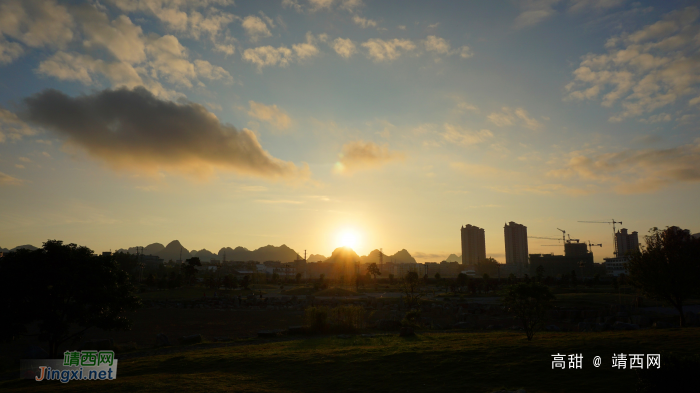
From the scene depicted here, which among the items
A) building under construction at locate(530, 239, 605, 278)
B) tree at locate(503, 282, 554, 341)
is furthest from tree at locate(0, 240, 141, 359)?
building under construction at locate(530, 239, 605, 278)

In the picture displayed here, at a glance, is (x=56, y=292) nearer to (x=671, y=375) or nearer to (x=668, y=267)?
(x=671, y=375)

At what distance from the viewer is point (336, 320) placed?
31.5m

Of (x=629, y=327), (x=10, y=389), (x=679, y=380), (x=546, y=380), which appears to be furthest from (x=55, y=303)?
(x=629, y=327)

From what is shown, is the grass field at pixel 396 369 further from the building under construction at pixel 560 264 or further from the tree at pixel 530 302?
the building under construction at pixel 560 264

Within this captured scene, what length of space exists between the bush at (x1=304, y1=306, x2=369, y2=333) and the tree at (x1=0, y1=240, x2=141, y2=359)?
43.7ft

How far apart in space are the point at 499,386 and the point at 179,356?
15.7m

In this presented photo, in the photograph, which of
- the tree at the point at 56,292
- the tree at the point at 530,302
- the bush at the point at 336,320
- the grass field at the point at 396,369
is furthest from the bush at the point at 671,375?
the bush at the point at 336,320

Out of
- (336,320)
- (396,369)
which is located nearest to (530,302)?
(396,369)

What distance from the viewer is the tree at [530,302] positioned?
770 inches

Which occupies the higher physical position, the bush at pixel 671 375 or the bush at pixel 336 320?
the bush at pixel 671 375

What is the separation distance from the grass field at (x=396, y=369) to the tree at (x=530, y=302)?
1182mm

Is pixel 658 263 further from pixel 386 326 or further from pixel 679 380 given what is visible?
pixel 679 380

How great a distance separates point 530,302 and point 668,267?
14.4 metres

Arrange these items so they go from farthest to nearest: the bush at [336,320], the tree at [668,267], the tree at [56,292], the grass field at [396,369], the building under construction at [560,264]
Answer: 1. the building under construction at [560,264]
2. the bush at [336,320]
3. the tree at [668,267]
4. the tree at [56,292]
5. the grass field at [396,369]
